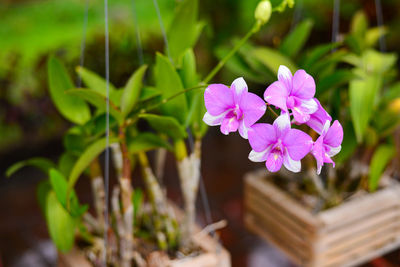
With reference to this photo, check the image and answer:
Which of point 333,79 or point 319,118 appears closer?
point 319,118

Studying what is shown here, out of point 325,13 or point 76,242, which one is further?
point 325,13

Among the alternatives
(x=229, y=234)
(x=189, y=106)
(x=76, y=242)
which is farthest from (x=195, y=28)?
(x=229, y=234)

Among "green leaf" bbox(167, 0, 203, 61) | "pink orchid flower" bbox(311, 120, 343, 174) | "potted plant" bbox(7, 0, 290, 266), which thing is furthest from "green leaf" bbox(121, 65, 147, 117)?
"pink orchid flower" bbox(311, 120, 343, 174)

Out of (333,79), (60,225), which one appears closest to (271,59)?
(333,79)

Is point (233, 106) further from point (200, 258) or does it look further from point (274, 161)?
point (200, 258)

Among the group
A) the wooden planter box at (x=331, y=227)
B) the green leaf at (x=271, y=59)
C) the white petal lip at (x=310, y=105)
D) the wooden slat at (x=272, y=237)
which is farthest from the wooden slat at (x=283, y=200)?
the white petal lip at (x=310, y=105)

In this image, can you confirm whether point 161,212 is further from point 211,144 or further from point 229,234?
point 211,144

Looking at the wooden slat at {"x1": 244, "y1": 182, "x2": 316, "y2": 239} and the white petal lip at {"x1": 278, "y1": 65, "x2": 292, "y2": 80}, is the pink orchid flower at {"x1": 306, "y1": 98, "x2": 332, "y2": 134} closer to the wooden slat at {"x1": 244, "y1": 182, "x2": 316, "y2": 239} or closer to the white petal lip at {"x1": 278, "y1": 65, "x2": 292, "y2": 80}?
the white petal lip at {"x1": 278, "y1": 65, "x2": 292, "y2": 80}
